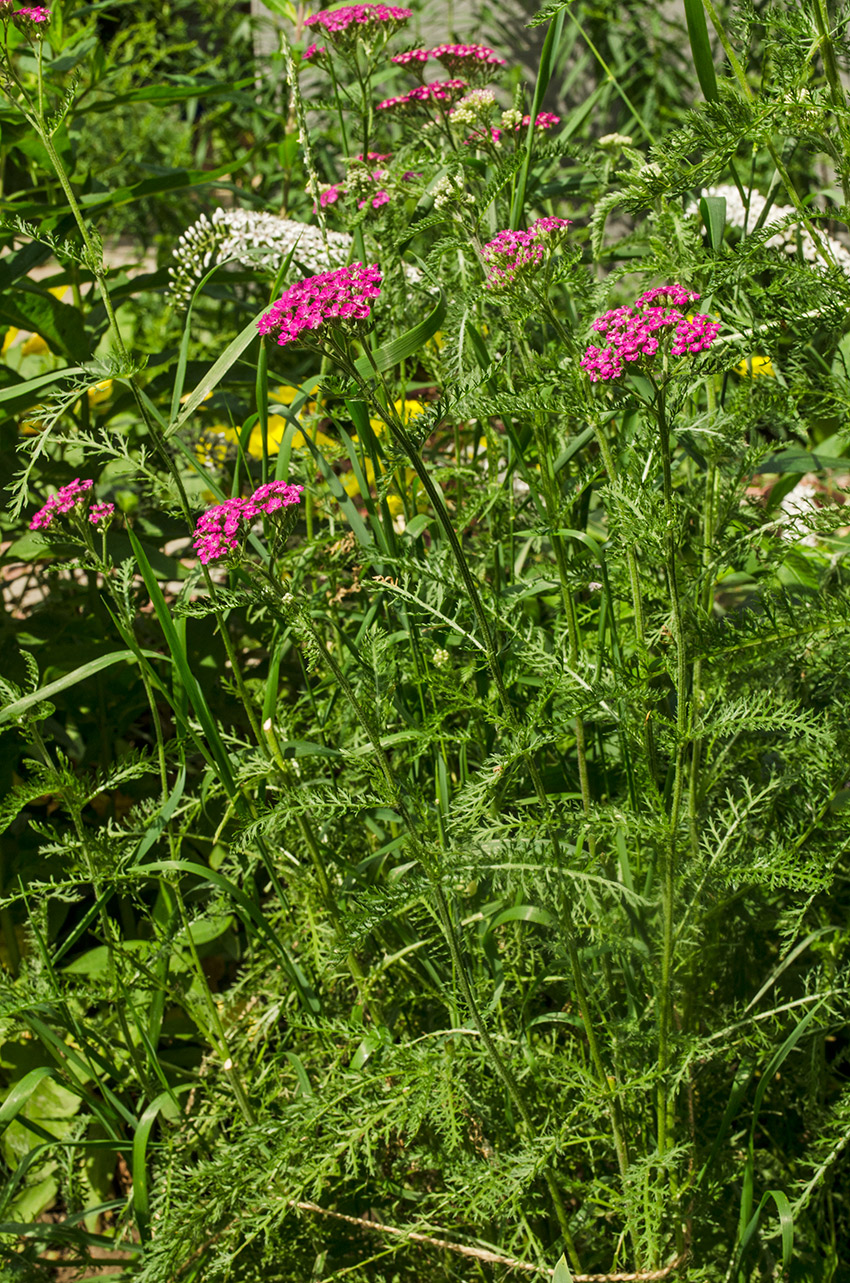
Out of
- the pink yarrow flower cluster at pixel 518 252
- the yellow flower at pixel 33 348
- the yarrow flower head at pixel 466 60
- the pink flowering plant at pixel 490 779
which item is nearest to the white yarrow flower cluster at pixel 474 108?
the pink flowering plant at pixel 490 779

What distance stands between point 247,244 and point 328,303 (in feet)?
3.31

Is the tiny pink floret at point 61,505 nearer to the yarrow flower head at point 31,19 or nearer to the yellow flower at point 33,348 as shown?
the yarrow flower head at point 31,19

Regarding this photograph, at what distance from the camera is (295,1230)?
117 centimetres

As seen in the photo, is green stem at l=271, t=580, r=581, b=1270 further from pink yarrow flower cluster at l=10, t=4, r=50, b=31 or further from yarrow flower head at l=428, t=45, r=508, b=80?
yarrow flower head at l=428, t=45, r=508, b=80

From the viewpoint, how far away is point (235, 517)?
2.91 feet

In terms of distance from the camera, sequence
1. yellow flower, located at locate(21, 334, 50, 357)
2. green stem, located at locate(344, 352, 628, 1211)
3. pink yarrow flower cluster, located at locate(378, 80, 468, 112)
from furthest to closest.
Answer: yellow flower, located at locate(21, 334, 50, 357) → pink yarrow flower cluster, located at locate(378, 80, 468, 112) → green stem, located at locate(344, 352, 628, 1211)

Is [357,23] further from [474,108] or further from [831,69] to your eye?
[831,69]

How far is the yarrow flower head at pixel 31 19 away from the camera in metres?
1.00

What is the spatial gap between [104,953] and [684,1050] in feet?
2.81

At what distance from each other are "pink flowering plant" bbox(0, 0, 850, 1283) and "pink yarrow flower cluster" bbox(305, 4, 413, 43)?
0.4 inches

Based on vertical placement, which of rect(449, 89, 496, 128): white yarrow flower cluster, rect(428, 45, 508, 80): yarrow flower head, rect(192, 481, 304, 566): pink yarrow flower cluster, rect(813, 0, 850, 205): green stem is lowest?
rect(192, 481, 304, 566): pink yarrow flower cluster

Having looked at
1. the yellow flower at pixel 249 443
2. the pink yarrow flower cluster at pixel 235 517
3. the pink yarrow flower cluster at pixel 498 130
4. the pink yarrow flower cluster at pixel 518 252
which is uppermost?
the pink yarrow flower cluster at pixel 498 130

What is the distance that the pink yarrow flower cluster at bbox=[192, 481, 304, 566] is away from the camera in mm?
866

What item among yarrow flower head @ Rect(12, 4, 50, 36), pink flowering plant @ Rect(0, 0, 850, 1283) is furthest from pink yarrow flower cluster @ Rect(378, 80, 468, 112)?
yarrow flower head @ Rect(12, 4, 50, 36)
